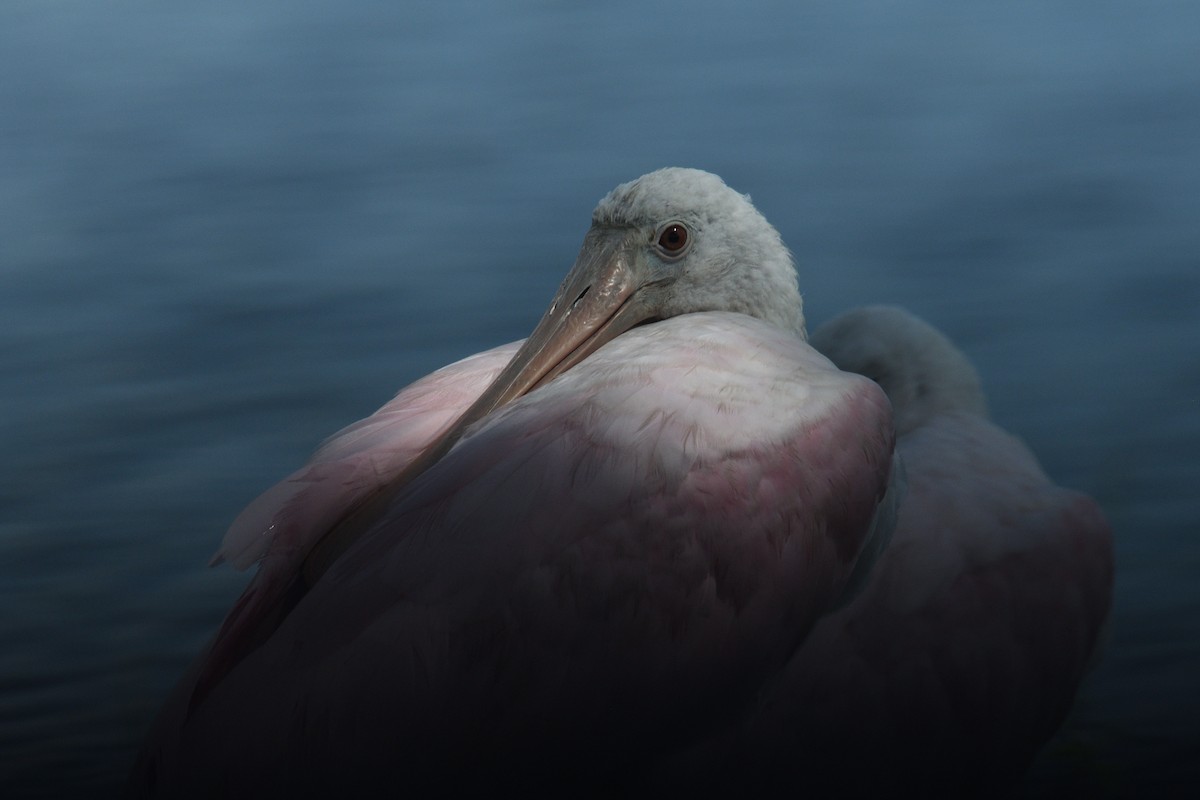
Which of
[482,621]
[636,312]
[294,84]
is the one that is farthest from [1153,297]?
[294,84]

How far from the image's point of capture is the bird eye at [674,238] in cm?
231

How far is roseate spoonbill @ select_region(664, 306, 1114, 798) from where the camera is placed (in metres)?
2.07

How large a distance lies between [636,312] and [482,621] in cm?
72

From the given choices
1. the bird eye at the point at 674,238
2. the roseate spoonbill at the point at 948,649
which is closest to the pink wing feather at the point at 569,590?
the roseate spoonbill at the point at 948,649

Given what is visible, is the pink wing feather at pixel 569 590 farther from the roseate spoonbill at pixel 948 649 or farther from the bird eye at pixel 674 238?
the bird eye at pixel 674 238

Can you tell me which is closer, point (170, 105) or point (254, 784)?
point (254, 784)

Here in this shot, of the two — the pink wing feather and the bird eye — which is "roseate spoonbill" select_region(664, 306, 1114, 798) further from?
the bird eye

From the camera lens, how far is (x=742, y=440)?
183cm

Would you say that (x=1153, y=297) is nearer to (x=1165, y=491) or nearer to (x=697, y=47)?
(x=1165, y=491)

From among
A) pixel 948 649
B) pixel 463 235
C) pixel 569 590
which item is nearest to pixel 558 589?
pixel 569 590

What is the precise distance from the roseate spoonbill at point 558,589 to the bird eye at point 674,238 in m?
0.33

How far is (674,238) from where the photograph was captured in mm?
2312

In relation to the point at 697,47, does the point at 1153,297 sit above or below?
below

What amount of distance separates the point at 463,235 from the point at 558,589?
3.01 meters
